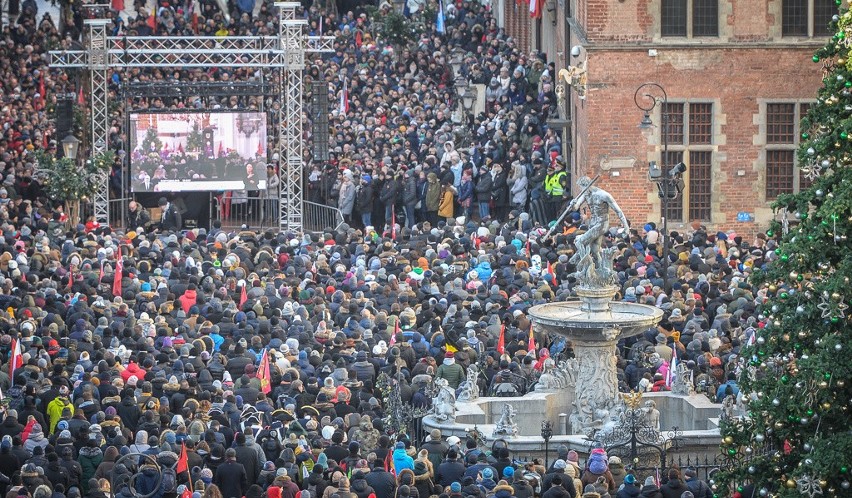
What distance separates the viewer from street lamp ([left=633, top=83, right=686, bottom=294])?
117 feet

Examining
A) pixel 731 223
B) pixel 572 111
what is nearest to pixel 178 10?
pixel 572 111

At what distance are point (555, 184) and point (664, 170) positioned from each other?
941 cm

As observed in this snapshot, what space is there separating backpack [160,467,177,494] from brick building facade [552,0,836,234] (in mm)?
20982

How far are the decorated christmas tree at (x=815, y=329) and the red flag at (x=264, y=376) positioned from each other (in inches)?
359

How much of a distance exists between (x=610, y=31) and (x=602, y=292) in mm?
15954

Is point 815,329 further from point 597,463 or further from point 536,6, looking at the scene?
point 536,6

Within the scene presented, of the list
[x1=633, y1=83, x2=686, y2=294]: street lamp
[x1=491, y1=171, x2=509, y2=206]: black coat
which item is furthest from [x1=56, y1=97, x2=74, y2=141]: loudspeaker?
[x1=633, y1=83, x2=686, y2=294]: street lamp

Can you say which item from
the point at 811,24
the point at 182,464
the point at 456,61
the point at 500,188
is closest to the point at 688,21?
the point at 811,24

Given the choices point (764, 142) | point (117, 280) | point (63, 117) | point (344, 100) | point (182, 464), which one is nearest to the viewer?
point (182, 464)

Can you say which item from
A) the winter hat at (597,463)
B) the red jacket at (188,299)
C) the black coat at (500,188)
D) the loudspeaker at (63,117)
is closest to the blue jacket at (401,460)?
the winter hat at (597,463)

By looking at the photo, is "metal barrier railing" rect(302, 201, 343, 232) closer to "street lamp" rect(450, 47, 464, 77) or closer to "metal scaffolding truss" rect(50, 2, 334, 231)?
"metal scaffolding truss" rect(50, 2, 334, 231)

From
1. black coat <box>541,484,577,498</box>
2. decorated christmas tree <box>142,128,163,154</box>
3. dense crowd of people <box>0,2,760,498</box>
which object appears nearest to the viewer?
black coat <box>541,484,577,498</box>

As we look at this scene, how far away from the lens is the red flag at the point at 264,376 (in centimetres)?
2933

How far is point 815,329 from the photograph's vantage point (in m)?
21.6
